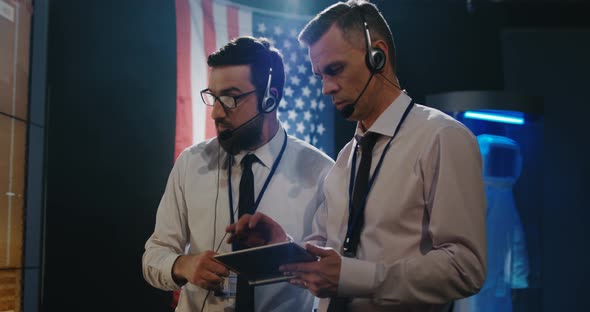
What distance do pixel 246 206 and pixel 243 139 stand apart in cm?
29

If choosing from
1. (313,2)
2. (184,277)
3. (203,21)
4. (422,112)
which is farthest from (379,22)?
(313,2)

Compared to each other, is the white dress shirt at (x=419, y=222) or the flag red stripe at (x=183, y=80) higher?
the flag red stripe at (x=183, y=80)

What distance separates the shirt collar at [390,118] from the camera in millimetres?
1836

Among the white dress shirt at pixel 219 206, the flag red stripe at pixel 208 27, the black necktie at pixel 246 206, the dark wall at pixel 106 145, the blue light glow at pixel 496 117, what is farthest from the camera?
the blue light glow at pixel 496 117

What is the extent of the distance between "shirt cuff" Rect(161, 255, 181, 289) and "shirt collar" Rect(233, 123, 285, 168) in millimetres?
490

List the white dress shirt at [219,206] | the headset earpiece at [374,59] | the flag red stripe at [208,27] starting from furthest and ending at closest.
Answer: the flag red stripe at [208,27]
the white dress shirt at [219,206]
the headset earpiece at [374,59]

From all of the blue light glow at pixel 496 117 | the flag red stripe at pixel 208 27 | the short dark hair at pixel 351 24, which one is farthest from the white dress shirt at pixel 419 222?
the blue light glow at pixel 496 117

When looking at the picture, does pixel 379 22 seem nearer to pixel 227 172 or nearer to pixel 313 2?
pixel 227 172

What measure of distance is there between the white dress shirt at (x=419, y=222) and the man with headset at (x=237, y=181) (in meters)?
0.45

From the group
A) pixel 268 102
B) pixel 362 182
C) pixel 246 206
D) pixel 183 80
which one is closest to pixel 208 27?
pixel 183 80

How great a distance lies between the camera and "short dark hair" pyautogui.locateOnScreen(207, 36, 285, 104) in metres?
2.43

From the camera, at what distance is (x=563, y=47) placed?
18.0 feet

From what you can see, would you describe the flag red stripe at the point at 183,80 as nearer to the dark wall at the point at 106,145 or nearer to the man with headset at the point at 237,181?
the dark wall at the point at 106,145

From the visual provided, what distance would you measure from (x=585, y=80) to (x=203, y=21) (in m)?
3.64
